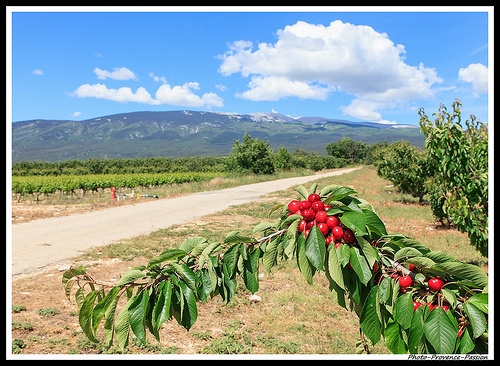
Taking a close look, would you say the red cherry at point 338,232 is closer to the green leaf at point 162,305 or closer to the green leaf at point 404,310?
the green leaf at point 404,310

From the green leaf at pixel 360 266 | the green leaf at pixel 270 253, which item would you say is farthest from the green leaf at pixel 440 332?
the green leaf at pixel 270 253

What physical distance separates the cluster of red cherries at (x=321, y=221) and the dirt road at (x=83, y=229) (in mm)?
6019

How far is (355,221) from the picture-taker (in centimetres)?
112

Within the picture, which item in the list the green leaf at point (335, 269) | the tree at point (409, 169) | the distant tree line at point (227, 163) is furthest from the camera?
the distant tree line at point (227, 163)

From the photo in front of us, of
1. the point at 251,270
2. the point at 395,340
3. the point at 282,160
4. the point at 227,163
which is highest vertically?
the point at 251,270

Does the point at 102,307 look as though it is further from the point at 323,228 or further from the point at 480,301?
the point at 480,301

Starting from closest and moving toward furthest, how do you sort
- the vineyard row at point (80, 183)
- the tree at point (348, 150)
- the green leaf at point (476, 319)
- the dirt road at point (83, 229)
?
the green leaf at point (476, 319) → the dirt road at point (83, 229) → the vineyard row at point (80, 183) → the tree at point (348, 150)

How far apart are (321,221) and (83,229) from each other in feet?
31.6

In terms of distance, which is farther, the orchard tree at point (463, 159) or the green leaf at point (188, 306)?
the orchard tree at point (463, 159)

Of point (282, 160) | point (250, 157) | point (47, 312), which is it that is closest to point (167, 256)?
point (47, 312)

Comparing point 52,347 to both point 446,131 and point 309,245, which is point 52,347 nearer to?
point 309,245

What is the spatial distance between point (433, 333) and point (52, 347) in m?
3.54

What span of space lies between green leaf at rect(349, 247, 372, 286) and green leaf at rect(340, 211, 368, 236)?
89 mm

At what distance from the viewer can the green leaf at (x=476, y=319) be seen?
102cm
